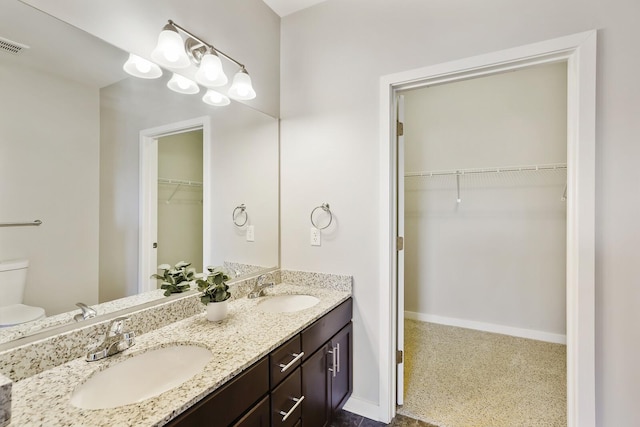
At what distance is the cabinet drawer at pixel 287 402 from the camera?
1196 millimetres

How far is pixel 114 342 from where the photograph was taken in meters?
1.08

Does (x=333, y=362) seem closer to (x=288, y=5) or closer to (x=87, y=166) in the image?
(x=87, y=166)

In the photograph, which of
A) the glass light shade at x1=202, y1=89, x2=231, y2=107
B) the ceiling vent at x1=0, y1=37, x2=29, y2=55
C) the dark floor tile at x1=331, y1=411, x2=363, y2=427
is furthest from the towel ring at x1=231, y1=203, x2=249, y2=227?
the dark floor tile at x1=331, y1=411, x2=363, y2=427

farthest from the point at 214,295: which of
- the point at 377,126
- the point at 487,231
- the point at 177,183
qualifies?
the point at 487,231

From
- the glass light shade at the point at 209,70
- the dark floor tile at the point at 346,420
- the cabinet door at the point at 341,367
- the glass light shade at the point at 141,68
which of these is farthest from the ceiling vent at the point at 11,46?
the dark floor tile at the point at 346,420

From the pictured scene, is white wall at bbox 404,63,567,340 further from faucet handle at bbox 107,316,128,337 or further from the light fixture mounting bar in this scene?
faucet handle at bbox 107,316,128,337

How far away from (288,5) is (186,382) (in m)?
2.20

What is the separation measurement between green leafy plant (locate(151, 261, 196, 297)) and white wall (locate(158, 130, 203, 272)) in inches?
1.5

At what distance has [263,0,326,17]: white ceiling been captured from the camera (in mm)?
1970

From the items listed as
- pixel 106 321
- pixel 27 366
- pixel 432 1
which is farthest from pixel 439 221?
pixel 27 366

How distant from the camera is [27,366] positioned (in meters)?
0.93

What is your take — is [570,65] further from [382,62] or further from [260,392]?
[260,392]

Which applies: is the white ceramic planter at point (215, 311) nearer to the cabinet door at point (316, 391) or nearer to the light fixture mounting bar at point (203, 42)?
the cabinet door at point (316, 391)

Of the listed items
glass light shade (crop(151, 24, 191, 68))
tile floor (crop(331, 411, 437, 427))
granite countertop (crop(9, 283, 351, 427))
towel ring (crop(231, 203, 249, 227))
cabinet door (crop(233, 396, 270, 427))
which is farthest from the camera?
towel ring (crop(231, 203, 249, 227))
